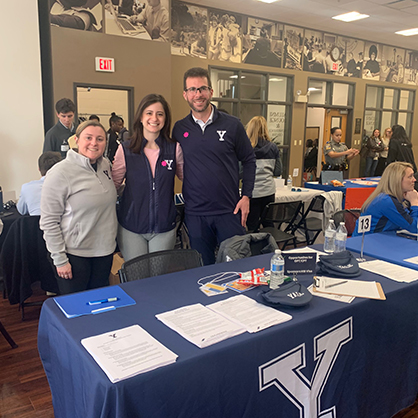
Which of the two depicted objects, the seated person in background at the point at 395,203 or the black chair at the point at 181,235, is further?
the black chair at the point at 181,235

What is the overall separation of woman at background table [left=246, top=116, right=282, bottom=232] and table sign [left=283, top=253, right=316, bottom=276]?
2.25 m

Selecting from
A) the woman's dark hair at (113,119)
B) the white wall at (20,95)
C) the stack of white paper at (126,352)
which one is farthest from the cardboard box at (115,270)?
the woman's dark hair at (113,119)

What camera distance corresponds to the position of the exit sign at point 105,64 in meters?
6.14

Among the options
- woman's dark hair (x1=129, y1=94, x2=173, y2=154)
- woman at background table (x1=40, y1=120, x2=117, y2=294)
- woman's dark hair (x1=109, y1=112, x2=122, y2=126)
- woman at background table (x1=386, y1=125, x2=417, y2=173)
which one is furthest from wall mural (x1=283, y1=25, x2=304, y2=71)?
woman at background table (x1=40, y1=120, x2=117, y2=294)

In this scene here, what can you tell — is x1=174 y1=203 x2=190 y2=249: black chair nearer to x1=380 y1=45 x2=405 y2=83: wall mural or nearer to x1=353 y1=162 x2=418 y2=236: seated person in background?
x1=353 y1=162 x2=418 y2=236: seated person in background

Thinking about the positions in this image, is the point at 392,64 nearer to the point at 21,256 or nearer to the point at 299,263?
the point at 299,263

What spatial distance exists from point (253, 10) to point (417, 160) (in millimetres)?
7964

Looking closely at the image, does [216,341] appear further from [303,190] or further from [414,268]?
[303,190]

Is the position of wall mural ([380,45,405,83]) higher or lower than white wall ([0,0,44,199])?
higher

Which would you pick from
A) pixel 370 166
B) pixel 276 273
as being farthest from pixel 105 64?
pixel 370 166

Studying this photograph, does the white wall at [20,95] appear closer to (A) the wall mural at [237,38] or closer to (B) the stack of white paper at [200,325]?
(A) the wall mural at [237,38]

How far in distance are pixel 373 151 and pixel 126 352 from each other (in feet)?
34.2

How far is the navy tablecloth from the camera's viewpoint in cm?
127

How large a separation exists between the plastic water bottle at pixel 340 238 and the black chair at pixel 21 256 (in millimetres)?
2139
